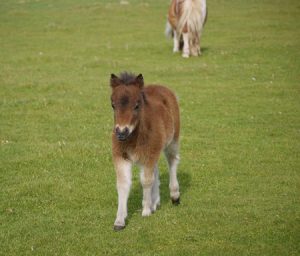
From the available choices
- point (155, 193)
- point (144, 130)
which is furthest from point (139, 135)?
point (155, 193)

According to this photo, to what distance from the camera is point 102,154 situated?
11.6 m

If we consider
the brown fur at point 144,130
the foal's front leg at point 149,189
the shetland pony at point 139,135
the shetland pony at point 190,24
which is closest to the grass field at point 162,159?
the foal's front leg at point 149,189

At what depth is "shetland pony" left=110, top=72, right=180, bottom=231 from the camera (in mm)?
7566

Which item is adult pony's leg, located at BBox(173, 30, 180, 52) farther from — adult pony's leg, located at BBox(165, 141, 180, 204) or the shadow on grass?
adult pony's leg, located at BBox(165, 141, 180, 204)

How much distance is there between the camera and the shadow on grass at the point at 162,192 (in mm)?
9000

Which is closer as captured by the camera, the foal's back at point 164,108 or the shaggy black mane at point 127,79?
the shaggy black mane at point 127,79

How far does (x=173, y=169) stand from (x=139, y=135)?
126 centimetres

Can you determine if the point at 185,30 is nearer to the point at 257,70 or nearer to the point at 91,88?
the point at 257,70

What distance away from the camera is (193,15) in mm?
23469

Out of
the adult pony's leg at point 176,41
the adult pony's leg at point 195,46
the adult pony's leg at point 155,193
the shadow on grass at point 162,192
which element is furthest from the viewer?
the adult pony's leg at point 176,41

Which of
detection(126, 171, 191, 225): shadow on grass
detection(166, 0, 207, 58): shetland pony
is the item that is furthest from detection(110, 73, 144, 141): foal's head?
detection(166, 0, 207, 58): shetland pony

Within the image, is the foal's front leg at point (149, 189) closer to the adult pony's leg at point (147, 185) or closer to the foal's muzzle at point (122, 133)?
the adult pony's leg at point (147, 185)

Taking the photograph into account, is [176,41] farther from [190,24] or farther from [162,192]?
[162,192]

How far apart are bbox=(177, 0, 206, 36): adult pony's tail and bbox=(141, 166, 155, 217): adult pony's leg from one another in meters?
15.6
